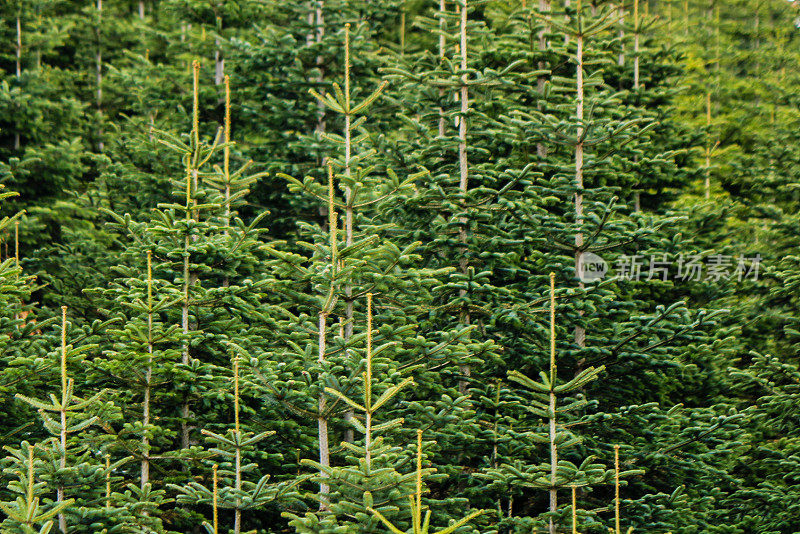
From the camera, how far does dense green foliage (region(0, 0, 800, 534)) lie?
6984 millimetres

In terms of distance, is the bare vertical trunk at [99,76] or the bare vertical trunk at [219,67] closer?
the bare vertical trunk at [219,67]

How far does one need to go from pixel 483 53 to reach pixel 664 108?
11.1ft

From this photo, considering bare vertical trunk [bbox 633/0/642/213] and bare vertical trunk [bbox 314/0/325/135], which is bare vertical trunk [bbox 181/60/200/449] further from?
bare vertical trunk [bbox 633/0/642/213]

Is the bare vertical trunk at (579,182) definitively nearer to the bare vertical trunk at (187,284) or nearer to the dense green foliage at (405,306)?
the dense green foliage at (405,306)

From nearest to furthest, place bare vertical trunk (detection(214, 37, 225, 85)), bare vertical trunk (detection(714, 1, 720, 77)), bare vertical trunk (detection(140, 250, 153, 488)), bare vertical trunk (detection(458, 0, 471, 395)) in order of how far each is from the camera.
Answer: bare vertical trunk (detection(140, 250, 153, 488)) < bare vertical trunk (detection(458, 0, 471, 395)) < bare vertical trunk (detection(214, 37, 225, 85)) < bare vertical trunk (detection(714, 1, 720, 77))

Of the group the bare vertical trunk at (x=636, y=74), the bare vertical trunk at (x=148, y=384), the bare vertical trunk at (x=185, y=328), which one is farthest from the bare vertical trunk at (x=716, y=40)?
the bare vertical trunk at (x=148, y=384)

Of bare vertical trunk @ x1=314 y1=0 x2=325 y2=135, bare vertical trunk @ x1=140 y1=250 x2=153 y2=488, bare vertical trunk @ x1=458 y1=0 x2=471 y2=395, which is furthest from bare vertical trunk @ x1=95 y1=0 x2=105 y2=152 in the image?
bare vertical trunk @ x1=140 y1=250 x2=153 y2=488

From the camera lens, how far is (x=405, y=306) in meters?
8.43

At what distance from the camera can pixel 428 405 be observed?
809 cm

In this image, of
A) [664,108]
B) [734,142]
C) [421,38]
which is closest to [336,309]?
[664,108]

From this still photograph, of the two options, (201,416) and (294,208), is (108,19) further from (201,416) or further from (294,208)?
(201,416)

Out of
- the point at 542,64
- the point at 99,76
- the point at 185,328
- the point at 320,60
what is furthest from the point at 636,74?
the point at 99,76

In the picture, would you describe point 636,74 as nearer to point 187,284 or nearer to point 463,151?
point 463,151

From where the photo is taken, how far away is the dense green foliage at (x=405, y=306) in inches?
275
